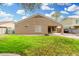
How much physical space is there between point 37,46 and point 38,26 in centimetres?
39

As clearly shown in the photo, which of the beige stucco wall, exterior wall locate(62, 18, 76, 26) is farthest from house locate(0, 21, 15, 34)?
exterior wall locate(62, 18, 76, 26)

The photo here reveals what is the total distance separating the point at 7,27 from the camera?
168 inches

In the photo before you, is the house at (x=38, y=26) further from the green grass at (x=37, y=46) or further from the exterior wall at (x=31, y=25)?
the green grass at (x=37, y=46)

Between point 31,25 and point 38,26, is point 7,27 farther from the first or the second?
point 38,26

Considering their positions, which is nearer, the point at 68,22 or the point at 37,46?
the point at 37,46

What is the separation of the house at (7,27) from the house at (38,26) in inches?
3.2

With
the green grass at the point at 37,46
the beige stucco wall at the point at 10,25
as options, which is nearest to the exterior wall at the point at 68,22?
the green grass at the point at 37,46

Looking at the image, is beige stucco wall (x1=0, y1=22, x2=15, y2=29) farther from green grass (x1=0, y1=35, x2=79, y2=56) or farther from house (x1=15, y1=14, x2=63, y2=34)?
green grass (x1=0, y1=35, x2=79, y2=56)

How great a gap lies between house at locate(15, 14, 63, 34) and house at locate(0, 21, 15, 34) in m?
0.08

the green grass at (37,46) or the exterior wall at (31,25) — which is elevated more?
the exterior wall at (31,25)

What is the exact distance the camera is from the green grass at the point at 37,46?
416 centimetres

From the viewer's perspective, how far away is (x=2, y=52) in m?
4.18

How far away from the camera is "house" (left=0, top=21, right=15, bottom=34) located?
4.23 meters

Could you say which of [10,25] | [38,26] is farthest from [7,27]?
[38,26]
